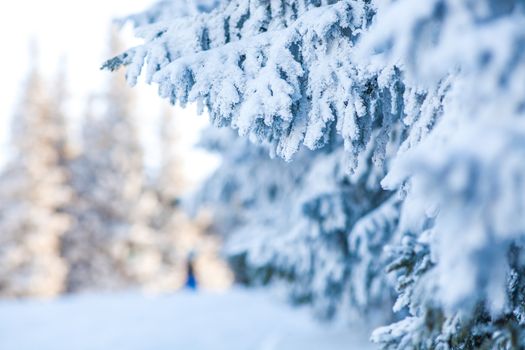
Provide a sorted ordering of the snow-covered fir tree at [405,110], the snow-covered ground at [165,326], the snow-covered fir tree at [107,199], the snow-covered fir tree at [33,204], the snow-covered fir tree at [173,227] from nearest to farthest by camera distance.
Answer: the snow-covered fir tree at [405,110] < the snow-covered ground at [165,326] < the snow-covered fir tree at [33,204] < the snow-covered fir tree at [107,199] < the snow-covered fir tree at [173,227]

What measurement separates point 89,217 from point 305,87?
26691mm

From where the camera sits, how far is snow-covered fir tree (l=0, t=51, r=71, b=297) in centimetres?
2506

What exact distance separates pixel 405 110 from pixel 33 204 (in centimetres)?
2497

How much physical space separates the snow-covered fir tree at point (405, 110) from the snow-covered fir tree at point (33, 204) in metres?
21.6

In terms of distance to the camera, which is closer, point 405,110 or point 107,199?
point 405,110

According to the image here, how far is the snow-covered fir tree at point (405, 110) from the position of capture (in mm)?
1582

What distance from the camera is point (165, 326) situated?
11.9 metres

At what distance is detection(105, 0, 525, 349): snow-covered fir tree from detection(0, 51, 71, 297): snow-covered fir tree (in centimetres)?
2160

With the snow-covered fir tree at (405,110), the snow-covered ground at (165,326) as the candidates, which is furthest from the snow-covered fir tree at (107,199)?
the snow-covered fir tree at (405,110)

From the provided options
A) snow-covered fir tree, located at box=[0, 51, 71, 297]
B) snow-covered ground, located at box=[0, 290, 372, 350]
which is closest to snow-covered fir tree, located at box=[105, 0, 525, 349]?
snow-covered ground, located at box=[0, 290, 372, 350]

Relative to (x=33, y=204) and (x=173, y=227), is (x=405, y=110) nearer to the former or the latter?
(x=33, y=204)

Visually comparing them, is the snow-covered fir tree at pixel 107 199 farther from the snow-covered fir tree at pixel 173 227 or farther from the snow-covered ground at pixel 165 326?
the snow-covered ground at pixel 165 326

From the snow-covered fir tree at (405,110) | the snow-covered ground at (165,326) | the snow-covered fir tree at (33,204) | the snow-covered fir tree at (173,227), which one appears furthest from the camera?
the snow-covered fir tree at (173,227)

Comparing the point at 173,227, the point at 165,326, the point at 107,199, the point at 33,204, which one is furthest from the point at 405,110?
the point at 173,227
